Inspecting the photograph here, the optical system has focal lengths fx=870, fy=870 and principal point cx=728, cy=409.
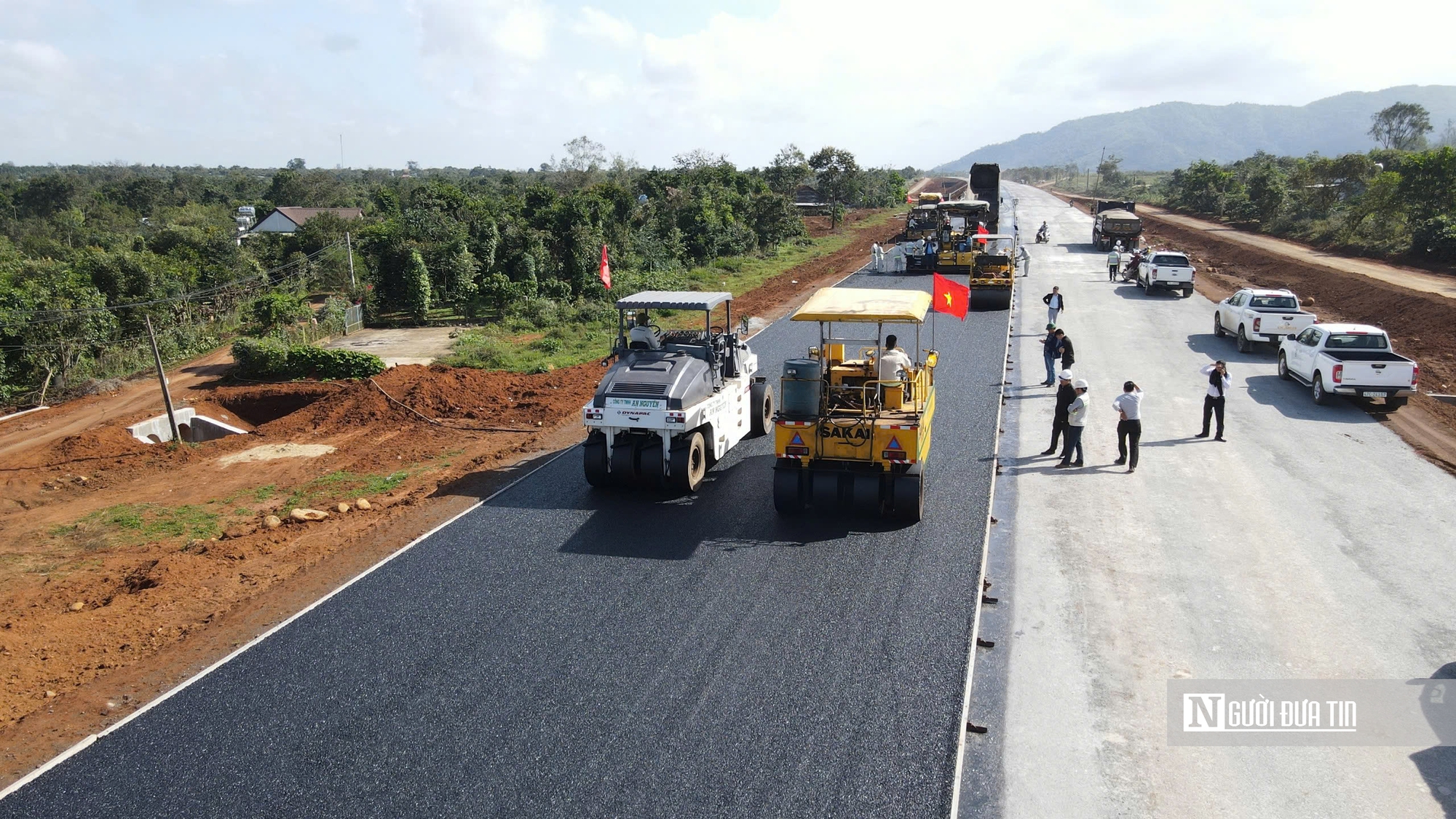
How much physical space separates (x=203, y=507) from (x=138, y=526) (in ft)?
A: 3.09

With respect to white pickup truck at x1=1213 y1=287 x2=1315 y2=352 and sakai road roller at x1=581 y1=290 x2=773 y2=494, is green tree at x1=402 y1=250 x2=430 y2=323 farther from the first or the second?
white pickup truck at x1=1213 y1=287 x2=1315 y2=352

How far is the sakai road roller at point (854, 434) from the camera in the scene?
10477mm

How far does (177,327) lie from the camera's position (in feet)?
85.0

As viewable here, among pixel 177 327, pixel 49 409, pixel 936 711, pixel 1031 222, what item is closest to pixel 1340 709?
pixel 936 711

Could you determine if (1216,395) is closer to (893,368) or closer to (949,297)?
(949,297)

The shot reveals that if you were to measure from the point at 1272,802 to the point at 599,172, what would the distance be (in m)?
72.3

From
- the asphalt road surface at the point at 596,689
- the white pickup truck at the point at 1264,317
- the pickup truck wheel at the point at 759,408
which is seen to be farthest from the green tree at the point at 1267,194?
the asphalt road surface at the point at 596,689

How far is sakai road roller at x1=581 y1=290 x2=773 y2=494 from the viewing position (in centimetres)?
1143

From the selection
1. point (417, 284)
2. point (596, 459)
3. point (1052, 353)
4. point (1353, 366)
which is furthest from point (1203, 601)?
point (417, 284)

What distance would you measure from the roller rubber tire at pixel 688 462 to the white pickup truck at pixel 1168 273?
22.3 metres

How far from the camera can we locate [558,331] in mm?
25453

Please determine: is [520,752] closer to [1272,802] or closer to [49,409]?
[1272,802]
